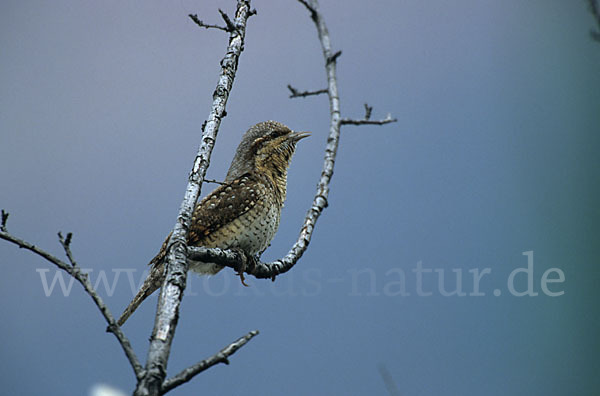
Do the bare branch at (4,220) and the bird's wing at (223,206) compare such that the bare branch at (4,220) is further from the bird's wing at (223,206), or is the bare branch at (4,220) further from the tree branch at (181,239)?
the bird's wing at (223,206)

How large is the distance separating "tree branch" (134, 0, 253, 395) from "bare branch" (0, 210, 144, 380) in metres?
0.04

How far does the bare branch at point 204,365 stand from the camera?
1124 mm

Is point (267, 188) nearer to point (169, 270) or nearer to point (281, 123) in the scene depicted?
point (281, 123)

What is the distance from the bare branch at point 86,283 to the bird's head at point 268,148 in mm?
1401

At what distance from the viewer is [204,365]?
1.17m

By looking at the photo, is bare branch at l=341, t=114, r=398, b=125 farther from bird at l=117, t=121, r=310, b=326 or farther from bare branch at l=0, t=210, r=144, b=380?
bare branch at l=0, t=210, r=144, b=380

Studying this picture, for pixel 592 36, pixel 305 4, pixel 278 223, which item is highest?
pixel 305 4

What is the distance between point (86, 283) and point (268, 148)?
1.53m

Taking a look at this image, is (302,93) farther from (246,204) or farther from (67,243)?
(67,243)

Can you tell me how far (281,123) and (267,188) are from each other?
39 centimetres

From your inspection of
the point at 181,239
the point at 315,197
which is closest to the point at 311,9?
the point at 315,197

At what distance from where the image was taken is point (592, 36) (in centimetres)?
177

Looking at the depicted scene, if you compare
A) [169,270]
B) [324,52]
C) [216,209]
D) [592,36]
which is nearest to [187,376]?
[169,270]

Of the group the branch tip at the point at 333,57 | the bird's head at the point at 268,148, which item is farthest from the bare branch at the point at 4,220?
the branch tip at the point at 333,57
